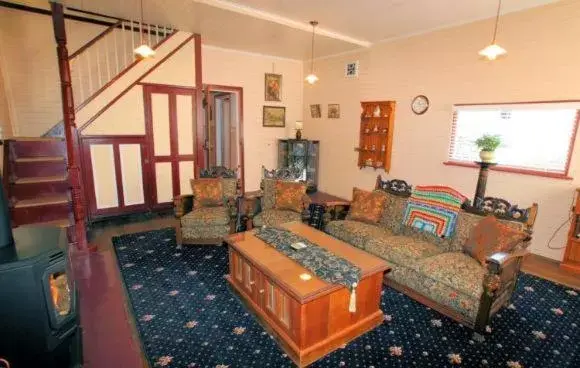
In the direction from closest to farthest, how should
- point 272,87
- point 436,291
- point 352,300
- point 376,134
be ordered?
point 352,300 → point 436,291 → point 376,134 → point 272,87

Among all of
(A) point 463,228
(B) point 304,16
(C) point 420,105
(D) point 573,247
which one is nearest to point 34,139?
(B) point 304,16

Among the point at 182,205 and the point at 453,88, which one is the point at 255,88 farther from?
the point at 453,88

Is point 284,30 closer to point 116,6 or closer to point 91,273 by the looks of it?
point 116,6

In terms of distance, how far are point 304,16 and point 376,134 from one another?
2.42 metres

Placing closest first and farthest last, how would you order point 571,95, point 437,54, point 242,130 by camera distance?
point 571,95
point 437,54
point 242,130

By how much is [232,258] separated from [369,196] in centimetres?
184

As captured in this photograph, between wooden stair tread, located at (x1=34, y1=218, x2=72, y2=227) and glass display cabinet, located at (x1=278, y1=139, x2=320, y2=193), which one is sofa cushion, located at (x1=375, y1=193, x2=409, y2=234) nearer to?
glass display cabinet, located at (x1=278, y1=139, x2=320, y2=193)

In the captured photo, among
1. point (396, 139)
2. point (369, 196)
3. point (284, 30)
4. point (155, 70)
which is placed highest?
point (284, 30)

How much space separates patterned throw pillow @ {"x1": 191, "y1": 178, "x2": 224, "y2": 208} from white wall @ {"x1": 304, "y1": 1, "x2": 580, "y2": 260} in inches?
117

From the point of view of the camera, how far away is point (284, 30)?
15.5ft

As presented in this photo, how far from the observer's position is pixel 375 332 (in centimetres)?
248

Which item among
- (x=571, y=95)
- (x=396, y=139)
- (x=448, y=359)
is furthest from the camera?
(x=396, y=139)

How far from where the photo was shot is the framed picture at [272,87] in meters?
6.68

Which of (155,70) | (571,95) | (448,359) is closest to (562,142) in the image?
(571,95)
